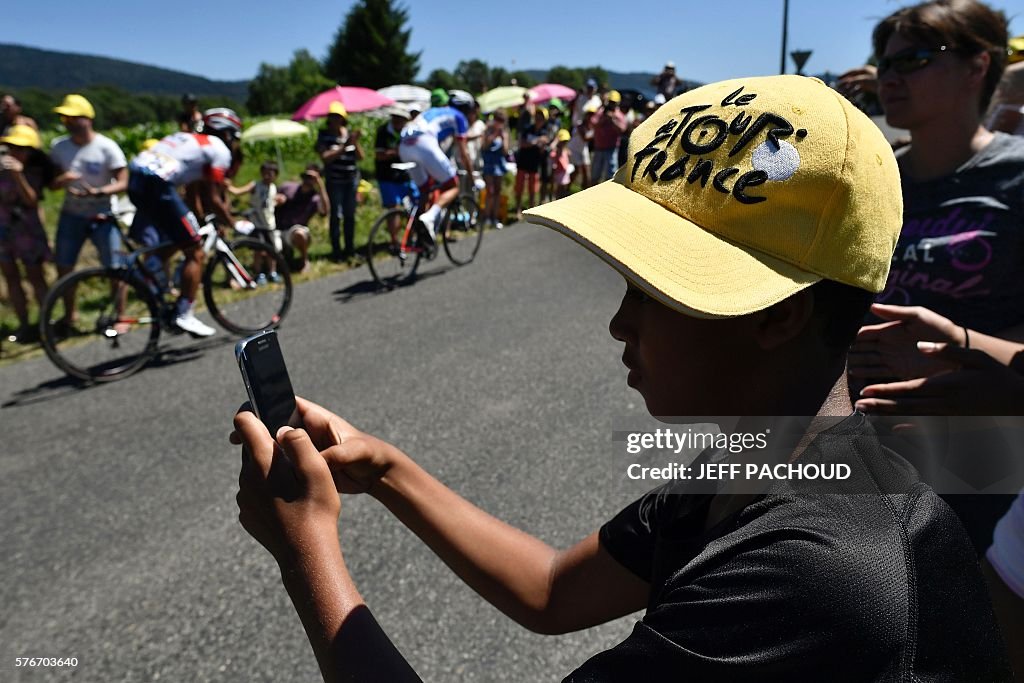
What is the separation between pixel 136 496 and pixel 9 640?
3.18ft

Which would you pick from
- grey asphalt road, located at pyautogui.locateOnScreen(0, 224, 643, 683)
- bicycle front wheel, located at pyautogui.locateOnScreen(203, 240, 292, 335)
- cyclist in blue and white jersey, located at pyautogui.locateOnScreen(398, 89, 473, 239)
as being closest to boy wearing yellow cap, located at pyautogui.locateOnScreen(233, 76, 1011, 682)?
grey asphalt road, located at pyautogui.locateOnScreen(0, 224, 643, 683)

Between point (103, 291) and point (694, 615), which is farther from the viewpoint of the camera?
point (103, 291)

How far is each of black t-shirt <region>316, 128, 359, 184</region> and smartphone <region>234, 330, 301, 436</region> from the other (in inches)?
311

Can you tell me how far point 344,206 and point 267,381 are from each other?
8.04 metres

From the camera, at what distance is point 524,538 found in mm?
1401

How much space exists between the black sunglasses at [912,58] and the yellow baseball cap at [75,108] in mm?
6205

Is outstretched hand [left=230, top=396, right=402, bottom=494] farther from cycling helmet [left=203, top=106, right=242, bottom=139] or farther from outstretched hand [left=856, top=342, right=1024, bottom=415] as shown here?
cycling helmet [left=203, top=106, right=242, bottom=139]

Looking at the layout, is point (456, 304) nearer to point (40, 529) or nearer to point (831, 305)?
point (40, 529)

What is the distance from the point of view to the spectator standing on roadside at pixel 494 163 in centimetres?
1107

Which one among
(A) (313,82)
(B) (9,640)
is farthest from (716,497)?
(A) (313,82)

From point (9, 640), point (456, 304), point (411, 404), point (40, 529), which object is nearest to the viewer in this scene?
point (9, 640)

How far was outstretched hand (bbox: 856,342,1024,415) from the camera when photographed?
1408mm

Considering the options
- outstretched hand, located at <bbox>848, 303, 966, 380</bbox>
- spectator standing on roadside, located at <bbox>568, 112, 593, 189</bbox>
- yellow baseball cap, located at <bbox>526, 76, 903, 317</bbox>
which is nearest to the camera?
yellow baseball cap, located at <bbox>526, 76, 903, 317</bbox>

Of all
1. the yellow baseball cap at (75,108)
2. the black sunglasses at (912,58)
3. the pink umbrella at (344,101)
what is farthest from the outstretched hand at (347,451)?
the pink umbrella at (344,101)
